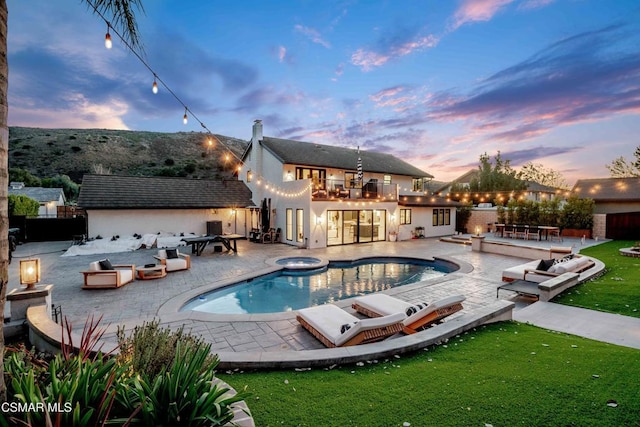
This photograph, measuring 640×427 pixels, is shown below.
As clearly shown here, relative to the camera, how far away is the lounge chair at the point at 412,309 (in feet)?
17.5

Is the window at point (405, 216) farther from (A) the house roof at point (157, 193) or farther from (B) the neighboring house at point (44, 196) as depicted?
(B) the neighboring house at point (44, 196)

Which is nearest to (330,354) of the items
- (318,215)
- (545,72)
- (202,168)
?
(318,215)

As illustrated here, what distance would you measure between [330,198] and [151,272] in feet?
30.5

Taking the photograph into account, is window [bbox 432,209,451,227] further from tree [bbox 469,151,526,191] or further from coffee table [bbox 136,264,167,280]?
coffee table [bbox 136,264,167,280]

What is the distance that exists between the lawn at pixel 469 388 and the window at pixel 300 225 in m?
12.1

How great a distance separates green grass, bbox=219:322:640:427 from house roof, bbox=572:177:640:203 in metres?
26.4

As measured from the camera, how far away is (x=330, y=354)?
4.02m

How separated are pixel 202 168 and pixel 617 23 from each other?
160 ft

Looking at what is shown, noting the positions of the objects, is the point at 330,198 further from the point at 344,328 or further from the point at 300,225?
the point at 344,328


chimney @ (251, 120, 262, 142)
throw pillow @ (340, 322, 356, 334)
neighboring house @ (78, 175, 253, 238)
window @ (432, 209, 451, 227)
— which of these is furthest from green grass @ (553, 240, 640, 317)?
chimney @ (251, 120, 262, 142)

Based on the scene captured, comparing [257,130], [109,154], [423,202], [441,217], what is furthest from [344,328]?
[109,154]

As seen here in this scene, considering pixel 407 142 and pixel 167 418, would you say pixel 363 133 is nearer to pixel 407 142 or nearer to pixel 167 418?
pixel 407 142

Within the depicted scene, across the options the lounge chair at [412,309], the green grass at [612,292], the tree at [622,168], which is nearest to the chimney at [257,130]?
the lounge chair at [412,309]

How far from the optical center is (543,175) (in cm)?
4972
